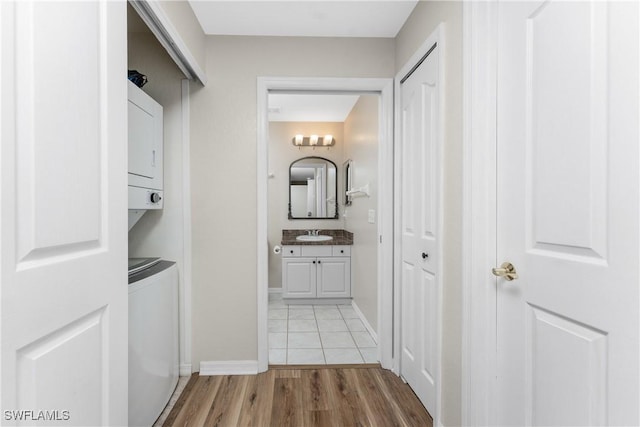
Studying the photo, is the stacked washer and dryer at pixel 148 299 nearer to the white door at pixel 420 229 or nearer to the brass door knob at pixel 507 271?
the white door at pixel 420 229

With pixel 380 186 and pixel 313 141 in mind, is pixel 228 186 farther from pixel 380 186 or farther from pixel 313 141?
pixel 313 141

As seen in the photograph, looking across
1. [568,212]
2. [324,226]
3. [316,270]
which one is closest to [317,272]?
[316,270]

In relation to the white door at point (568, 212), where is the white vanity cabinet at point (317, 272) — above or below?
below

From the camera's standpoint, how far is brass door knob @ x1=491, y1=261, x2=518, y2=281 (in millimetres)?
1286

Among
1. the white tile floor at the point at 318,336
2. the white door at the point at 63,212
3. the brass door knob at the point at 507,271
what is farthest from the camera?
the white tile floor at the point at 318,336

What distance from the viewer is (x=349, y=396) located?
2.16 meters

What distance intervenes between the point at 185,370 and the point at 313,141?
10.9 feet

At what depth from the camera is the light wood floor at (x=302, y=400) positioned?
75.7 inches

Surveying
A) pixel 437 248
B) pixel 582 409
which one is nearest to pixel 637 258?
pixel 582 409

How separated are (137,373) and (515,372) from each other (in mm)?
1680

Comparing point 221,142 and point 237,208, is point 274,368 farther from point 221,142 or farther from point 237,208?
point 221,142

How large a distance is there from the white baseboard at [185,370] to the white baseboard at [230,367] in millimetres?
82

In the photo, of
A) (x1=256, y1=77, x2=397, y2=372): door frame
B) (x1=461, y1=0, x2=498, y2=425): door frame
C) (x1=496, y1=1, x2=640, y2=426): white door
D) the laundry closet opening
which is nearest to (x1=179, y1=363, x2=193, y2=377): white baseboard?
(x1=256, y1=77, x2=397, y2=372): door frame

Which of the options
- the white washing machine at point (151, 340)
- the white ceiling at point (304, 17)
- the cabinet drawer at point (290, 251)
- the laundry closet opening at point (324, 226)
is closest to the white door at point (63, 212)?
the white washing machine at point (151, 340)
